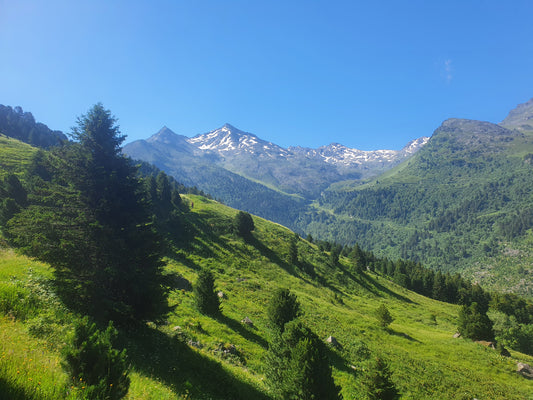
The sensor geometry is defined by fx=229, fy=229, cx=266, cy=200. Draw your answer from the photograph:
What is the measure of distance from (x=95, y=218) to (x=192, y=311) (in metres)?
13.4

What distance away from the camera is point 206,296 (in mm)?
22484

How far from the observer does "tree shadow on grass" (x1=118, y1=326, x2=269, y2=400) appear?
33.7ft

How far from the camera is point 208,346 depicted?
53.1ft

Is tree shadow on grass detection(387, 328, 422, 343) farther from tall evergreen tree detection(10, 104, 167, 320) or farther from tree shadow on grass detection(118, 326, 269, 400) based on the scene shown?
tall evergreen tree detection(10, 104, 167, 320)

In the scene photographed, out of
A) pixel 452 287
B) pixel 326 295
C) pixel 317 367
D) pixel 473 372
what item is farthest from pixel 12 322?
pixel 452 287

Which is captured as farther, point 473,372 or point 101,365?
point 473,372

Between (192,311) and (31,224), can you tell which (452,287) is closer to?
(192,311)

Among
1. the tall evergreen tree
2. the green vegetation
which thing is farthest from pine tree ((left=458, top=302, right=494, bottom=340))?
the tall evergreen tree

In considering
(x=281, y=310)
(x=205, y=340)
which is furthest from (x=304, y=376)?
(x=281, y=310)

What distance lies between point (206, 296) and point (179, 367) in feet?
35.9

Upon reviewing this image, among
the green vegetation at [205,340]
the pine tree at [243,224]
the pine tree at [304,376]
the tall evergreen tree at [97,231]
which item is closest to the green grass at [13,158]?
the pine tree at [243,224]

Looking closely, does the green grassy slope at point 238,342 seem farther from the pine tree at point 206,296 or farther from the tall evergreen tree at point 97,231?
the tall evergreen tree at point 97,231

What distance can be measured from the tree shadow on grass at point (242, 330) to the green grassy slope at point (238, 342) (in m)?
0.13

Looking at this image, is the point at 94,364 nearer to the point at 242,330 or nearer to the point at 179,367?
the point at 179,367
